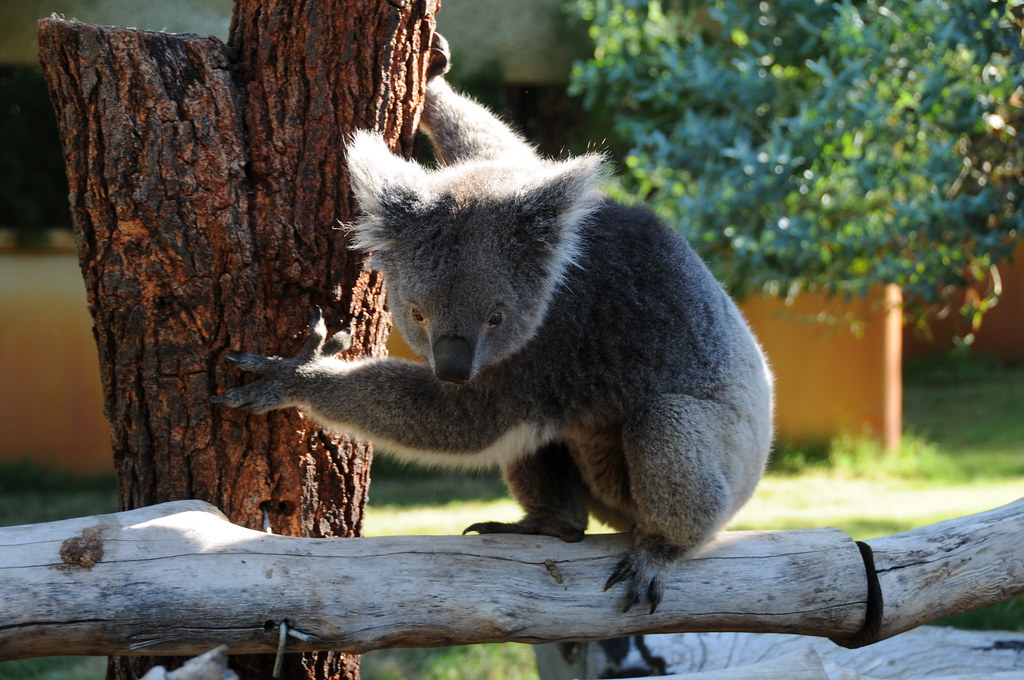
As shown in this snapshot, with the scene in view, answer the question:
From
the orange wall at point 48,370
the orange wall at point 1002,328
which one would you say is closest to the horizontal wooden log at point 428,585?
the orange wall at point 48,370

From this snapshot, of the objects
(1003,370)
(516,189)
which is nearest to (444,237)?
(516,189)

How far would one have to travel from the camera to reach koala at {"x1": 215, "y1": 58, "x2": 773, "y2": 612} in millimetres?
2629

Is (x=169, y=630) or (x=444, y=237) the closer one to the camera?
(x=169, y=630)

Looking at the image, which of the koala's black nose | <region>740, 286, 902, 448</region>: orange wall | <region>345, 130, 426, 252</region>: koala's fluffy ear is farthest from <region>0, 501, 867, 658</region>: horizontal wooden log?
<region>740, 286, 902, 448</region>: orange wall

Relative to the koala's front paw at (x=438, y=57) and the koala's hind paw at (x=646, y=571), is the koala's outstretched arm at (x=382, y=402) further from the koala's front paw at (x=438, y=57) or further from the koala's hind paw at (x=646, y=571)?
the koala's front paw at (x=438, y=57)

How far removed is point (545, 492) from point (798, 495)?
413 cm

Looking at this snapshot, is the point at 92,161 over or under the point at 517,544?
over

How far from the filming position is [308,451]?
284 centimetres

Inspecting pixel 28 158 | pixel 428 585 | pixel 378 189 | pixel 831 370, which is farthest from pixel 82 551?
pixel 831 370

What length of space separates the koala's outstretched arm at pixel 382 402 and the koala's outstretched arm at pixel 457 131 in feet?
2.93

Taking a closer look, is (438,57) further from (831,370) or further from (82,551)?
(831,370)

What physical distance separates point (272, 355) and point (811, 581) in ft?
5.53

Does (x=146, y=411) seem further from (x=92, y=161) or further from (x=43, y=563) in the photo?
(x=92, y=161)

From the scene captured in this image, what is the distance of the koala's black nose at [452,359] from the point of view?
2525 millimetres
